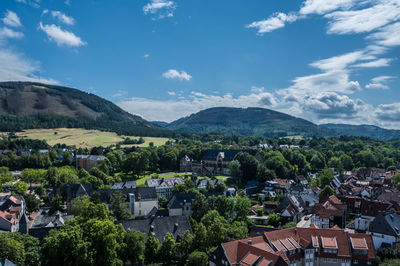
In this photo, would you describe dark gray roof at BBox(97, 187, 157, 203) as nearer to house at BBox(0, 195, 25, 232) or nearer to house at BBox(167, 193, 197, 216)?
house at BBox(167, 193, 197, 216)

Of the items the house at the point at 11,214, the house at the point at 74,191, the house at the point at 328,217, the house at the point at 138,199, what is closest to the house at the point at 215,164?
the house at the point at 138,199

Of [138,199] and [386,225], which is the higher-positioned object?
[386,225]

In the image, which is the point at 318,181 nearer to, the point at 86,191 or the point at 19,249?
the point at 86,191

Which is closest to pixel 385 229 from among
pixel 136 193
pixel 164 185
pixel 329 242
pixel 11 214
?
pixel 329 242

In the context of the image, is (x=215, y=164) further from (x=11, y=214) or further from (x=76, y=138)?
(x=76, y=138)

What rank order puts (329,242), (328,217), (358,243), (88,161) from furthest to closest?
(88,161) < (328,217) < (329,242) < (358,243)

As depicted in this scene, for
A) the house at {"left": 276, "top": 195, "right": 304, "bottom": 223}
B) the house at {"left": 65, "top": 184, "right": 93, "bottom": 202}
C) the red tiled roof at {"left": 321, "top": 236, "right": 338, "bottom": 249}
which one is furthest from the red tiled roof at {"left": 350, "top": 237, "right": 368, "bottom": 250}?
the house at {"left": 65, "top": 184, "right": 93, "bottom": 202}
